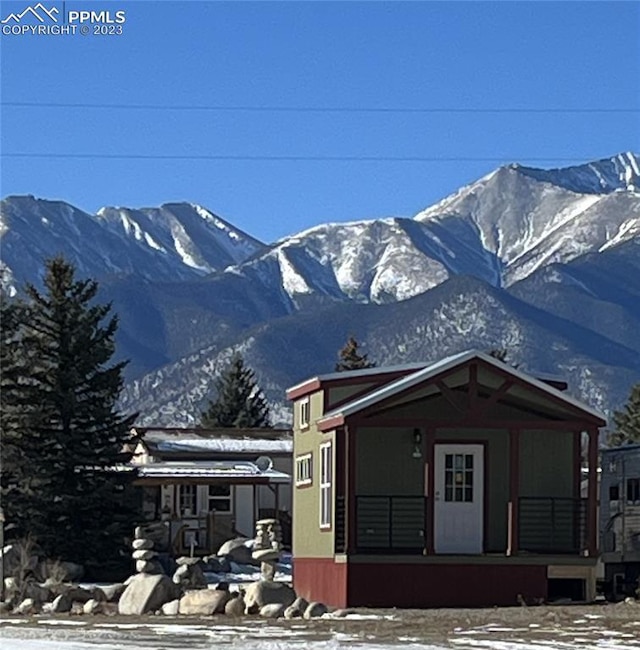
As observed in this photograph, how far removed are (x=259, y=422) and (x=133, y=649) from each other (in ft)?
203

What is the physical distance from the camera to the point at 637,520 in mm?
36438

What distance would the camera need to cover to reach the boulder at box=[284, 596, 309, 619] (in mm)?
27547

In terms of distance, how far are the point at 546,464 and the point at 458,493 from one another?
1731mm

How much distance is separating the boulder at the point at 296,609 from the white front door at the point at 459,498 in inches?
172

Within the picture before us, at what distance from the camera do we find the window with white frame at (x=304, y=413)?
35.0 metres

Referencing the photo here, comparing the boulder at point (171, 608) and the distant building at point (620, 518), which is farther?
the distant building at point (620, 518)

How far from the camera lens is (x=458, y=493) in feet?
106

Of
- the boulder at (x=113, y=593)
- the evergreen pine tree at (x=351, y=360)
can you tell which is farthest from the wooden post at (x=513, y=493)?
the evergreen pine tree at (x=351, y=360)

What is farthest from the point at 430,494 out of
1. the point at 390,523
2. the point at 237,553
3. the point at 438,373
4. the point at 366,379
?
the point at 237,553

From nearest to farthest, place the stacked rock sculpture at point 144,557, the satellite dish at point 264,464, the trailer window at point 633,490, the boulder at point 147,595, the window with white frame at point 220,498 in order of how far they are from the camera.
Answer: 1. the boulder at point 147,595
2. the stacked rock sculpture at point 144,557
3. the trailer window at point 633,490
4. the window with white frame at point 220,498
5. the satellite dish at point 264,464

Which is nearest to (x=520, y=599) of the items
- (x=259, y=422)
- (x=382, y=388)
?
(x=382, y=388)

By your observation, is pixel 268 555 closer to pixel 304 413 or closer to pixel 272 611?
pixel 304 413

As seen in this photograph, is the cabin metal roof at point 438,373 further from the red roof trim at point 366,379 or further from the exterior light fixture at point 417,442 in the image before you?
the red roof trim at point 366,379

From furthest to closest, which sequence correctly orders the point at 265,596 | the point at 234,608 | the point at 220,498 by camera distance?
the point at 220,498, the point at 265,596, the point at 234,608
